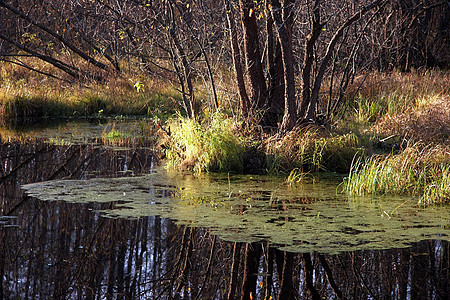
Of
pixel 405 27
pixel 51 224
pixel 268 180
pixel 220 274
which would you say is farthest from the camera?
pixel 405 27

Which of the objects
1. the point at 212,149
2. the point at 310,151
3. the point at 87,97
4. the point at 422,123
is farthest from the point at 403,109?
the point at 87,97

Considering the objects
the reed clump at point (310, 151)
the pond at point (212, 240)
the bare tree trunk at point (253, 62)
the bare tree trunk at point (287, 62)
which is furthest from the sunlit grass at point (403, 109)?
the pond at point (212, 240)

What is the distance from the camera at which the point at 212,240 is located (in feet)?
15.7

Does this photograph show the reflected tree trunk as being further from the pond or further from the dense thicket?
the dense thicket

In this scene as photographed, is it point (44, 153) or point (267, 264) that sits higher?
point (44, 153)

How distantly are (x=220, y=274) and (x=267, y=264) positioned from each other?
15.4 inches

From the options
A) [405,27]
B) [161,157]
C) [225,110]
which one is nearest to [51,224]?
[161,157]

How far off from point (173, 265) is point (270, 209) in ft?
5.64

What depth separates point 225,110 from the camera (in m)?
10.9

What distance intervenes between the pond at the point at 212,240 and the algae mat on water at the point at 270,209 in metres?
0.01

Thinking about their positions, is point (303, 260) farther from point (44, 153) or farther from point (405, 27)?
point (405, 27)

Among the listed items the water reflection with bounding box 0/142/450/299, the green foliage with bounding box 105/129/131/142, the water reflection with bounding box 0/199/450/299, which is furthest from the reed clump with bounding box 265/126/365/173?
the green foliage with bounding box 105/129/131/142

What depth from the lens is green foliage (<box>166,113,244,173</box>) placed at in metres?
7.89

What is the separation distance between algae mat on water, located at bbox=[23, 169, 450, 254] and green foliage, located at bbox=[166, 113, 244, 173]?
426mm
